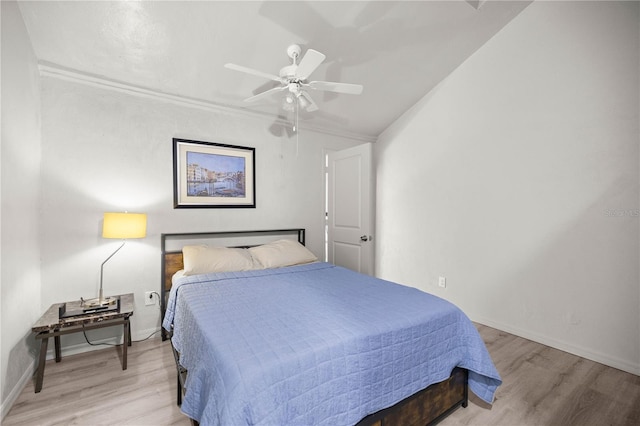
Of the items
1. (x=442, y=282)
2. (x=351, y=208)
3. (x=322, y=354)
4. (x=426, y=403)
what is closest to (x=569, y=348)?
(x=442, y=282)

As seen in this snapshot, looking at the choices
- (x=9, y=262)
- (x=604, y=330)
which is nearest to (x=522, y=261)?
(x=604, y=330)

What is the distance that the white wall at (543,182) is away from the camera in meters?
2.35

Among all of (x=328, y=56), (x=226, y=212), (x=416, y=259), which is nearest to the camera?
(x=328, y=56)

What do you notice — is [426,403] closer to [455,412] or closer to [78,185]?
[455,412]

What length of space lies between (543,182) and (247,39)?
299cm

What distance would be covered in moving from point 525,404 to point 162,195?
3421 millimetres

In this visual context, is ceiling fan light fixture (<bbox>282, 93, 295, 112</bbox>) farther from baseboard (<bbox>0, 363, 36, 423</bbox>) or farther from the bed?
baseboard (<bbox>0, 363, 36, 423</bbox>)

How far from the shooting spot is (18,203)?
6.56 ft

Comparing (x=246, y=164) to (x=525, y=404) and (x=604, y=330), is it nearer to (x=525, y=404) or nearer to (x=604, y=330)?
(x=525, y=404)

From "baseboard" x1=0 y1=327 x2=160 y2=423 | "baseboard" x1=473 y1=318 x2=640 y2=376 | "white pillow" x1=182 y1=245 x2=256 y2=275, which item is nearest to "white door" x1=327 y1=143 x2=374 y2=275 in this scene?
"white pillow" x1=182 y1=245 x2=256 y2=275

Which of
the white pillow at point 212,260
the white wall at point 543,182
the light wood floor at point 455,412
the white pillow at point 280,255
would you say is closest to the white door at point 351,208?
the white pillow at point 280,255

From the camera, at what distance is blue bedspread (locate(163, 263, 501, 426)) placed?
1.15 m

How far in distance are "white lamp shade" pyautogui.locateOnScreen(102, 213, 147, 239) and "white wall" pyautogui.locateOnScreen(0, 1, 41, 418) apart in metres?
0.48

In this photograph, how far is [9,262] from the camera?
6.16ft
